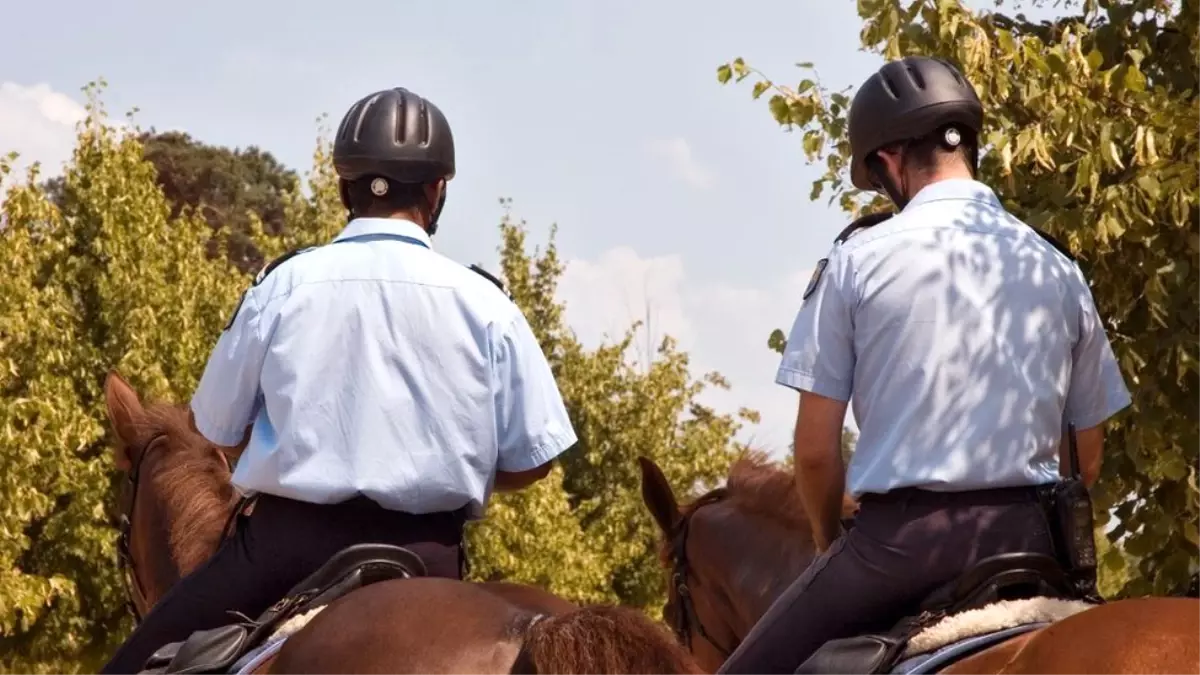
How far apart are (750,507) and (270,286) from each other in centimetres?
262

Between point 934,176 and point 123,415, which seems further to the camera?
point 123,415

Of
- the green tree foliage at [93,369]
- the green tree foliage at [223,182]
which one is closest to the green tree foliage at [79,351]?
the green tree foliage at [93,369]

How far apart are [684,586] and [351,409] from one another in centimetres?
264

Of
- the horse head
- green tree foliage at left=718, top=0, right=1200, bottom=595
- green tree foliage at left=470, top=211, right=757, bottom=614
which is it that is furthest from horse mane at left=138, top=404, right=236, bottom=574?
green tree foliage at left=470, top=211, right=757, bottom=614

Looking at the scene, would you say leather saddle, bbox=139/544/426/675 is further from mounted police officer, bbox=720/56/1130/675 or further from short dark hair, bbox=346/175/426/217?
short dark hair, bbox=346/175/426/217

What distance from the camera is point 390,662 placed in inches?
146

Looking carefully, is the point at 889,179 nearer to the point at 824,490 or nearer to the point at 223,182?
the point at 824,490

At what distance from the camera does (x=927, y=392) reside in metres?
3.97

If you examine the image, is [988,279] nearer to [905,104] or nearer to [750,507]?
[905,104]

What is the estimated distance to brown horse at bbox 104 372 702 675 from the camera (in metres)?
3.22

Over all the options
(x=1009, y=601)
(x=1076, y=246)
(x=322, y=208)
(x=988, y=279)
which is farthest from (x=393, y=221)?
(x=322, y=208)

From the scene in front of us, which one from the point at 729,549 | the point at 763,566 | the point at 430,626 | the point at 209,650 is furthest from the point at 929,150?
the point at 729,549

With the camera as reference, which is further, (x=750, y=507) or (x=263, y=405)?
(x=750, y=507)

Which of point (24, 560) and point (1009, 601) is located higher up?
point (1009, 601)
